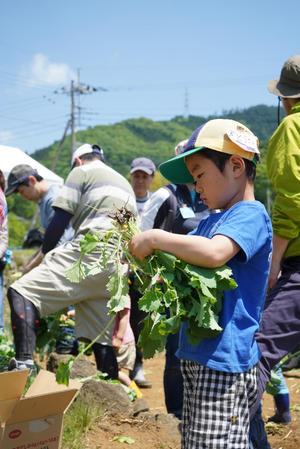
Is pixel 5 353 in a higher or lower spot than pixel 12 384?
lower

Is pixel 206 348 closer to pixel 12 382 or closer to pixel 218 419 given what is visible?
pixel 218 419

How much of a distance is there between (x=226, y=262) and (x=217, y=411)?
56cm

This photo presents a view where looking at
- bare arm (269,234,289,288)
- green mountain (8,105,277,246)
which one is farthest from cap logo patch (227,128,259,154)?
green mountain (8,105,277,246)

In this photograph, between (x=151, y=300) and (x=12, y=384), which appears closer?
(x=151, y=300)

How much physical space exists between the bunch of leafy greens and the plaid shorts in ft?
0.54

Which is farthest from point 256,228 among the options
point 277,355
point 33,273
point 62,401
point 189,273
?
point 33,273

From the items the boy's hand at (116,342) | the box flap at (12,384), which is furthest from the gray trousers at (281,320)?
the boy's hand at (116,342)

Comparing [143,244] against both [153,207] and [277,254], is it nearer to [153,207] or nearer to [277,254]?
[277,254]

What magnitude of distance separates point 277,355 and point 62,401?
1.05 m

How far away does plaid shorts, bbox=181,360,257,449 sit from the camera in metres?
2.68

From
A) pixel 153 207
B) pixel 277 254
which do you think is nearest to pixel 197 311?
pixel 277 254

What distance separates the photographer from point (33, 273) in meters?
5.20

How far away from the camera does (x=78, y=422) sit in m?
4.26

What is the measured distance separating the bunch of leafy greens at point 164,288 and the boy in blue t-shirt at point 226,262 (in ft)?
0.15
